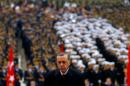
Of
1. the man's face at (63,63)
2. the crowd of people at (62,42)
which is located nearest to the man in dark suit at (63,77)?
the man's face at (63,63)

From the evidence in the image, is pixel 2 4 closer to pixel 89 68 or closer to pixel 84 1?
pixel 84 1

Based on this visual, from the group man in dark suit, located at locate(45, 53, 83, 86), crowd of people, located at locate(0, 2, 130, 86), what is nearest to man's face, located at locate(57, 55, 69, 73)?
man in dark suit, located at locate(45, 53, 83, 86)

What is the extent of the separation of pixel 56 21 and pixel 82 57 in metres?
14.3

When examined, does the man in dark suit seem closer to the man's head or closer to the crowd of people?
the man's head

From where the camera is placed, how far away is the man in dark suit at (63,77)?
26.9 ft

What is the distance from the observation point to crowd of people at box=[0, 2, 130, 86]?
57.7ft

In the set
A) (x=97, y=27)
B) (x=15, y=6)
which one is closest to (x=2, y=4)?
(x=15, y=6)

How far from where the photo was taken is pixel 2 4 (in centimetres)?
4072

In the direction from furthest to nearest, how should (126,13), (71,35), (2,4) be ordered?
(2,4), (126,13), (71,35)

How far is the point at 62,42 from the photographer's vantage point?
1806cm

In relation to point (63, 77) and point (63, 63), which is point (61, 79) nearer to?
point (63, 77)

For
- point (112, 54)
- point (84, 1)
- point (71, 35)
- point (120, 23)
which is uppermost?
point (112, 54)

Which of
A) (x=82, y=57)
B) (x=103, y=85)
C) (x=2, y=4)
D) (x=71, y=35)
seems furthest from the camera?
(x=2, y=4)

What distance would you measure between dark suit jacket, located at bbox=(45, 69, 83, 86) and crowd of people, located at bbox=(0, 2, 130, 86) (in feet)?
1.13
